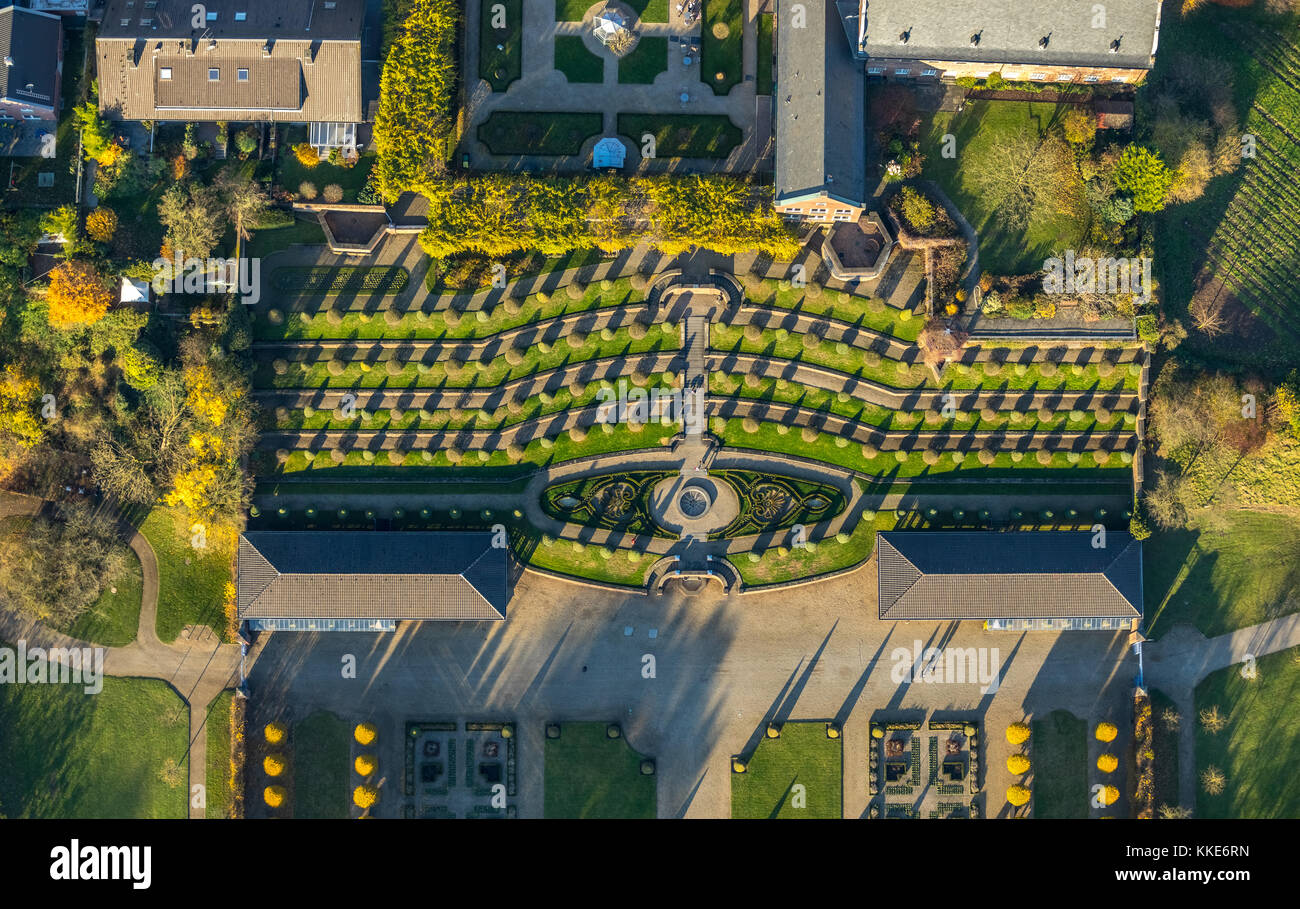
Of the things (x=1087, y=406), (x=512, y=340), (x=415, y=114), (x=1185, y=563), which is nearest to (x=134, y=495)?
(x=512, y=340)

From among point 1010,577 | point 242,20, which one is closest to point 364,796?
point 1010,577

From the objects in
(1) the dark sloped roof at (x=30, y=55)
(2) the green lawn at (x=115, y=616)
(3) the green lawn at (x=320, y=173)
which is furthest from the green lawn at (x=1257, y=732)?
(1) the dark sloped roof at (x=30, y=55)

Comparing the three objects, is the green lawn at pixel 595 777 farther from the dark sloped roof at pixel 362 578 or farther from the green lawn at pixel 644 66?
the green lawn at pixel 644 66

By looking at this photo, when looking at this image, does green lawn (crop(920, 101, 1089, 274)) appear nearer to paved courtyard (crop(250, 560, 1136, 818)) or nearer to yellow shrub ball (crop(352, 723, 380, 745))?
paved courtyard (crop(250, 560, 1136, 818))

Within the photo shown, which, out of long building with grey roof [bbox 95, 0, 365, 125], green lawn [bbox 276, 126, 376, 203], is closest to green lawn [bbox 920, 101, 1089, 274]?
green lawn [bbox 276, 126, 376, 203]

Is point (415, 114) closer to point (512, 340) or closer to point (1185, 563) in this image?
point (512, 340)

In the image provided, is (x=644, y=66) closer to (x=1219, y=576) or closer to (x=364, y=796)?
(x=364, y=796)
